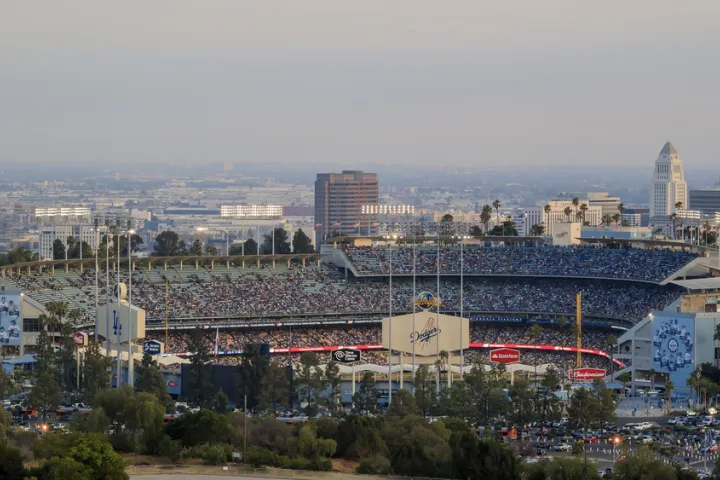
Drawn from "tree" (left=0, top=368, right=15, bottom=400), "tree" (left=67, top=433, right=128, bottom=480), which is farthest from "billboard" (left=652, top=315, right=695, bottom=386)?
"tree" (left=67, top=433, right=128, bottom=480)

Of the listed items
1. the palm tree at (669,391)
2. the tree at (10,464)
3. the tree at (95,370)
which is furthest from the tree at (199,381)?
the palm tree at (669,391)

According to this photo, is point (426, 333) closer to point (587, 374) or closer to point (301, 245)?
point (587, 374)

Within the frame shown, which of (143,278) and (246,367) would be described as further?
(143,278)

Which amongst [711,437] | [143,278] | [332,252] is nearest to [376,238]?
[332,252]

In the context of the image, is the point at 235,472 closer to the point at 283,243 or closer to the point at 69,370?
the point at 69,370

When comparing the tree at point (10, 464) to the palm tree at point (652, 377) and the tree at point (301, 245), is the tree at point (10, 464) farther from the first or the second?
the tree at point (301, 245)

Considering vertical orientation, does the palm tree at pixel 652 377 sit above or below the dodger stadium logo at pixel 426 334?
below
